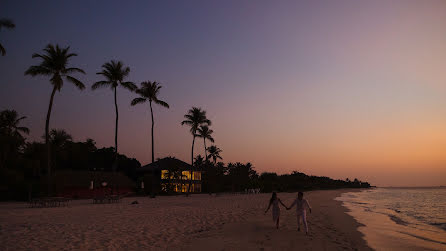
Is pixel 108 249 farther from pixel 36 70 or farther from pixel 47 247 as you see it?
pixel 36 70

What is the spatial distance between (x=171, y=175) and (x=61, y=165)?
22145mm

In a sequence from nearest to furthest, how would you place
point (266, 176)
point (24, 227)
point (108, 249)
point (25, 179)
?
1. point (108, 249)
2. point (24, 227)
3. point (25, 179)
4. point (266, 176)

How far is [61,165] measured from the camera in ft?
186

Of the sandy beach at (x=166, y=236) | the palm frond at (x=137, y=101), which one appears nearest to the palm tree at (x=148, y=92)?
the palm frond at (x=137, y=101)

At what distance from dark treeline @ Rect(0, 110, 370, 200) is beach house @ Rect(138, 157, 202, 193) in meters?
2.01

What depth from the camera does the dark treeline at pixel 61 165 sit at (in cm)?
3008

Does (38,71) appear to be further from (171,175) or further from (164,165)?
(164,165)

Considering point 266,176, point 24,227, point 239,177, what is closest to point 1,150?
point 24,227

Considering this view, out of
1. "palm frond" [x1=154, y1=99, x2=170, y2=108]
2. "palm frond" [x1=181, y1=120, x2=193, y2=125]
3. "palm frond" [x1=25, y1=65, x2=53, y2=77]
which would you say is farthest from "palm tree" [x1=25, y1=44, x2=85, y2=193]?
"palm frond" [x1=181, y1=120, x2=193, y2=125]

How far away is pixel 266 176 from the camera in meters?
94.2

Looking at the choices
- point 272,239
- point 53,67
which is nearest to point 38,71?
point 53,67

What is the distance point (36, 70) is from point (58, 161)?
29.8 m

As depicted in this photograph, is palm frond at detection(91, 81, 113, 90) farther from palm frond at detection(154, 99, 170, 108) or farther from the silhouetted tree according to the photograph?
the silhouetted tree

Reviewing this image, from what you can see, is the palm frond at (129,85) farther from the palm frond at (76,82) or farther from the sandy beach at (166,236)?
the sandy beach at (166,236)
